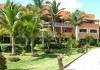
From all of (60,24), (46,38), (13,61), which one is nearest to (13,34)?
(13,61)

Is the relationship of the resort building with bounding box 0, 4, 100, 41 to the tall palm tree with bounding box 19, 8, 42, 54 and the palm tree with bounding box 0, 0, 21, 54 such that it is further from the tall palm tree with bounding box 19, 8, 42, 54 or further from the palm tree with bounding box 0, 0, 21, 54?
the palm tree with bounding box 0, 0, 21, 54

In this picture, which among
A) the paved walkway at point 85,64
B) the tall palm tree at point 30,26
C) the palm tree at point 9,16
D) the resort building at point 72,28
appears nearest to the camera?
the paved walkway at point 85,64

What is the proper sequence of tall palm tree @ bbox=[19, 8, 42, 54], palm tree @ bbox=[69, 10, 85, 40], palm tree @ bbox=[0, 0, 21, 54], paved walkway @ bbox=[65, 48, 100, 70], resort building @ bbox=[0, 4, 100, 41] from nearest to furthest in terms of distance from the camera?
paved walkway @ bbox=[65, 48, 100, 70], tall palm tree @ bbox=[19, 8, 42, 54], palm tree @ bbox=[0, 0, 21, 54], palm tree @ bbox=[69, 10, 85, 40], resort building @ bbox=[0, 4, 100, 41]

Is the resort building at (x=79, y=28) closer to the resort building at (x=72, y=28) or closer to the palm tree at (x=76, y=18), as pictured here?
the resort building at (x=72, y=28)

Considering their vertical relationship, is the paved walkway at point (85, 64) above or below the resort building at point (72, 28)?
below

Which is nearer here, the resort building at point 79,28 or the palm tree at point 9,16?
the palm tree at point 9,16

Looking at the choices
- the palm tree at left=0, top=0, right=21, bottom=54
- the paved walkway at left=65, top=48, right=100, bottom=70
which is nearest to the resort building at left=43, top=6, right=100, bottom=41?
the palm tree at left=0, top=0, right=21, bottom=54

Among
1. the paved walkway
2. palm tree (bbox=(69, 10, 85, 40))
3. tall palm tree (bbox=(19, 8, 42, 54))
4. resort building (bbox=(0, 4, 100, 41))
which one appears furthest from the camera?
resort building (bbox=(0, 4, 100, 41))

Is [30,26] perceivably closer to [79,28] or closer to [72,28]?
[72,28]

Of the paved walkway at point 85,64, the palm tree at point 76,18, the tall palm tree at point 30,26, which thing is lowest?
the paved walkway at point 85,64

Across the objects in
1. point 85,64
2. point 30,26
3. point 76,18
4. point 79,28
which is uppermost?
point 76,18

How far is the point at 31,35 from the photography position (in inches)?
1334

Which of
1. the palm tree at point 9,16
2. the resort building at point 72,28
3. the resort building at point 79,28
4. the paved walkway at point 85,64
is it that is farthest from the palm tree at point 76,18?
the paved walkway at point 85,64

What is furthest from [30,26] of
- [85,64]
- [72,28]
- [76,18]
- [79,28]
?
Result: [79,28]
